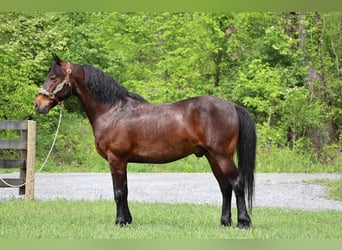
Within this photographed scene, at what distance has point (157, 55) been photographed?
21.7m

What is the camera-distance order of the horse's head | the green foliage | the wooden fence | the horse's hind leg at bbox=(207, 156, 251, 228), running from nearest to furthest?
the horse's hind leg at bbox=(207, 156, 251, 228) → the horse's head → the wooden fence → the green foliage

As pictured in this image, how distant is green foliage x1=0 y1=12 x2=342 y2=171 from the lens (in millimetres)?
15914

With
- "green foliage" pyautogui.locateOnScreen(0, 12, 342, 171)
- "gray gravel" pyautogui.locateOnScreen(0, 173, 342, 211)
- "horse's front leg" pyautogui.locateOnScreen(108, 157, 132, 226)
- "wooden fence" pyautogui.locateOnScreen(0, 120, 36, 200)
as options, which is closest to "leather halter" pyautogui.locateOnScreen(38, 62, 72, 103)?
"horse's front leg" pyautogui.locateOnScreen(108, 157, 132, 226)

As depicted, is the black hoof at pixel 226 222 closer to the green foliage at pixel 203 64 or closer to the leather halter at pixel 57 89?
the leather halter at pixel 57 89

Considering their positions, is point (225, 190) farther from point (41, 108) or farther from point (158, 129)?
point (41, 108)

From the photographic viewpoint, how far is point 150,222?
6.67 meters

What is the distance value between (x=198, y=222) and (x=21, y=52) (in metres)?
10.1

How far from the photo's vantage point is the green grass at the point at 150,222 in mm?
5617

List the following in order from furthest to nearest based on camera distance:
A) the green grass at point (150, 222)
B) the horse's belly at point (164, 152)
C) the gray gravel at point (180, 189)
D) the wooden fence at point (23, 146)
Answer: the gray gravel at point (180, 189)
the wooden fence at point (23, 146)
the horse's belly at point (164, 152)
the green grass at point (150, 222)

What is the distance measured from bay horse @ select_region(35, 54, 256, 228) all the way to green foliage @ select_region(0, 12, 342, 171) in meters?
8.64

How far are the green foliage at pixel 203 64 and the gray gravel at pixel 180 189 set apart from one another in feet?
8.22

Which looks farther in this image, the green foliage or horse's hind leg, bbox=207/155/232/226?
the green foliage

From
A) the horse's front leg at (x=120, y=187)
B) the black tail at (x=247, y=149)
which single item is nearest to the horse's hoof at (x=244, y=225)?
the black tail at (x=247, y=149)

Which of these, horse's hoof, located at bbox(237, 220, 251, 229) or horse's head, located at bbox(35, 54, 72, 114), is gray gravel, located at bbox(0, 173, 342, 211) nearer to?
horse's hoof, located at bbox(237, 220, 251, 229)
